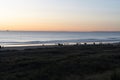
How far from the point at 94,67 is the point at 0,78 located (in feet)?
22.2

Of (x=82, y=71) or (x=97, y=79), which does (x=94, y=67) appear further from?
(x=97, y=79)

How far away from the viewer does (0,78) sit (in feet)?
44.6

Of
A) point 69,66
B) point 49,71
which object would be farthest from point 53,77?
point 69,66

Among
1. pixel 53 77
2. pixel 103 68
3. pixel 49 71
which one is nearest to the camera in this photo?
pixel 53 77

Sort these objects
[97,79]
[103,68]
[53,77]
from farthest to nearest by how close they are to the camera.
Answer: [103,68]
[53,77]
[97,79]

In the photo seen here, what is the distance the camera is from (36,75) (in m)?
14.0

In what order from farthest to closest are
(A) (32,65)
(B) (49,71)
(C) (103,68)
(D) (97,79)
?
1. (A) (32,65)
2. (C) (103,68)
3. (B) (49,71)
4. (D) (97,79)

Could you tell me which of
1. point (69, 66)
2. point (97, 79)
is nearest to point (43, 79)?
point (97, 79)

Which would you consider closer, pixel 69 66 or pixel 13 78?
pixel 13 78

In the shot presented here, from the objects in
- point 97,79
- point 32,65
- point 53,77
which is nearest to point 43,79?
point 53,77

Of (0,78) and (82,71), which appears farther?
(82,71)

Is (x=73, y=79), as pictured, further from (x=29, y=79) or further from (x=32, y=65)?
(x=32, y=65)

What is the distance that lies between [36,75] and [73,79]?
242cm

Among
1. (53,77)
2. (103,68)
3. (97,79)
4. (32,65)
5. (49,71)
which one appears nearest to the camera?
(97,79)
